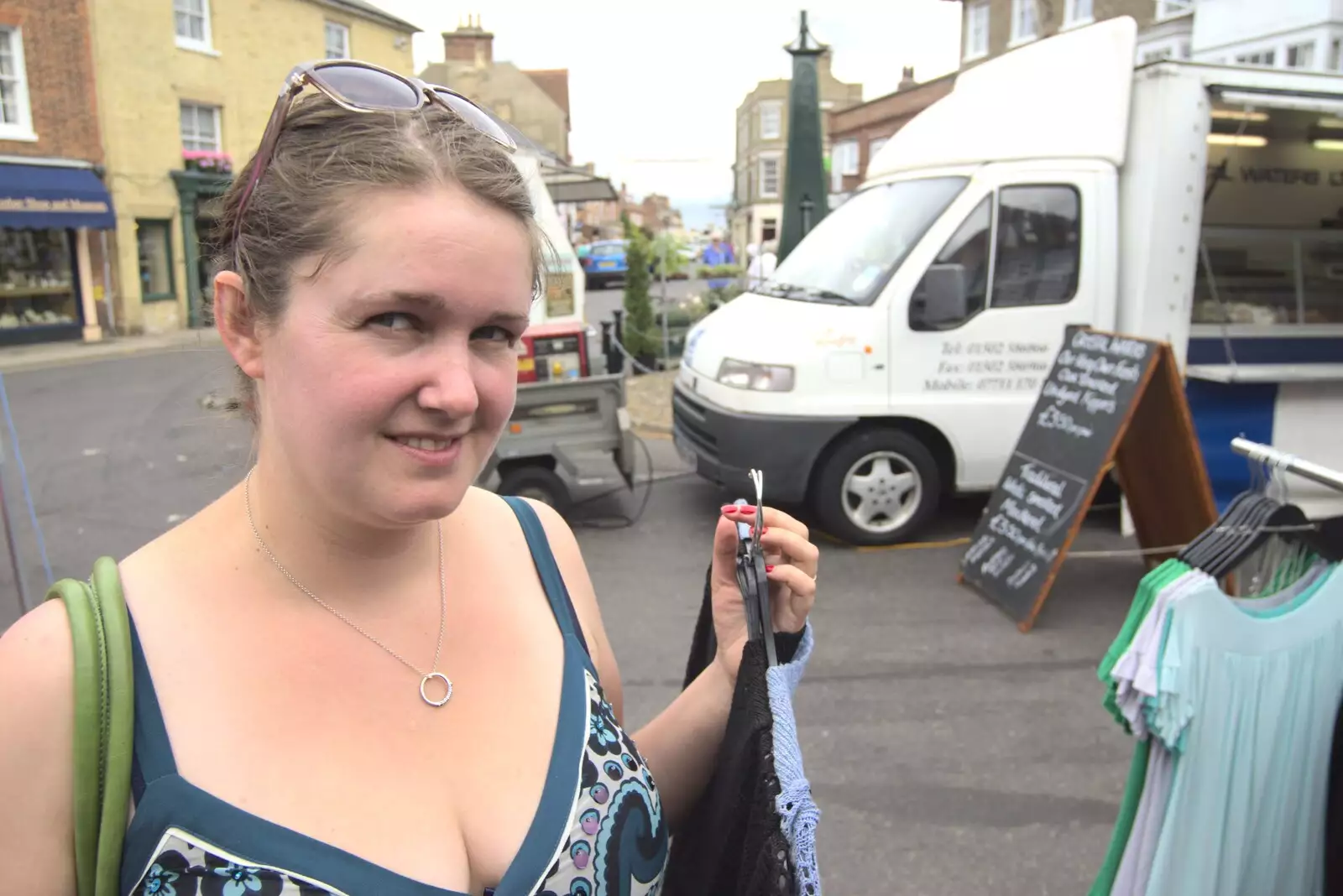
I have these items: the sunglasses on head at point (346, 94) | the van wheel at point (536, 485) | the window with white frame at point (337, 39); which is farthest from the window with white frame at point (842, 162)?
the sunglasses on head at point (346, 94)

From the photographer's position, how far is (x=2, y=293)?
1744 centimetres

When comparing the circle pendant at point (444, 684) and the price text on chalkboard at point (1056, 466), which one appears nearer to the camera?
the circle pendant at point (444, 684)

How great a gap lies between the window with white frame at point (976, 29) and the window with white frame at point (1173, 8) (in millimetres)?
6313

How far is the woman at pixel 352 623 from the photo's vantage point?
1.02m

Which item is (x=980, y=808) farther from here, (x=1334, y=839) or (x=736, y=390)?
(x=736, y=390)

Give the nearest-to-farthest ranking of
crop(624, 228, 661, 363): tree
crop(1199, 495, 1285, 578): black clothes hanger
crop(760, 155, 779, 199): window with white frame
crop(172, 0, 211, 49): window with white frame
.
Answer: crop(1199, 495, 1285, 578): black clothes hanger, crop(624, 228, 661, 363): tree, crop(172, 0, 211, 49): window with white frame, crop(760, 155, 779, 199): window with white frame

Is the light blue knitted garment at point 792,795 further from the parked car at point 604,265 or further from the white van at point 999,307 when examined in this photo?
the parked car at point 604,265

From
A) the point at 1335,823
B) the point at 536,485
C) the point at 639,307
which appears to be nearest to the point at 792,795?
the point at 1335,823

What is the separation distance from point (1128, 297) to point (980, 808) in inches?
147

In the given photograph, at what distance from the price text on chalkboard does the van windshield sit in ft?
3.98

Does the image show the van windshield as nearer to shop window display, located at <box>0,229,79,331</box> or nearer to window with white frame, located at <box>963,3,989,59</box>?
shop window display, located at <box>0,229,79,331</box>

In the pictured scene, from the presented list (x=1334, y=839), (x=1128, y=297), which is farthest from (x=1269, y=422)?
(x=1334, y=839)

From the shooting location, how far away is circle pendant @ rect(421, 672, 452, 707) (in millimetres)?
1250

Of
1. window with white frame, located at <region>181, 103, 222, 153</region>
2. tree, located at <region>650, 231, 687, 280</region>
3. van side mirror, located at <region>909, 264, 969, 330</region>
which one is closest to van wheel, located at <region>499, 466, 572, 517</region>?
van side mirror, located at <region>909, 264, 969, 330</region>
